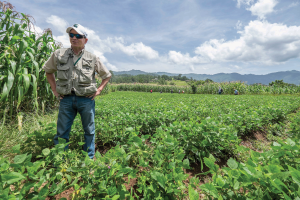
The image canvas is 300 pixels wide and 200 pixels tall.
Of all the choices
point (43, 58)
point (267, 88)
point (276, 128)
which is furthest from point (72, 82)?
point (267, 88)

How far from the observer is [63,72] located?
2.38m

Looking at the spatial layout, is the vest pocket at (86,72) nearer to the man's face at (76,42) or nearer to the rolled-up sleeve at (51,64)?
the man's face at (76,42)

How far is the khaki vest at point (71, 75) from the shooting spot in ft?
7.79

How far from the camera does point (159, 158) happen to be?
1854mm

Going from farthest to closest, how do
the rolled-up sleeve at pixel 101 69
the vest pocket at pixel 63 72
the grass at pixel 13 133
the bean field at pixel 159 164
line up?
the rolled-up sleeve at pixel 101 69 → the grass at pixel 13 133 → the vest pocket at pixel 63 72 → the bean field at pixel 159 164

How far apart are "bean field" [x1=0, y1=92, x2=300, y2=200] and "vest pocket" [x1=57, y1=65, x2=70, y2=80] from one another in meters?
1.11

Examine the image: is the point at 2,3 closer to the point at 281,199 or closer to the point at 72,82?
the point at 72,82

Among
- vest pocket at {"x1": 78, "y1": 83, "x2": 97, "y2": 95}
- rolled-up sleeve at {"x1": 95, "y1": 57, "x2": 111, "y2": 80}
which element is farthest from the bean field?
rolled-up sleeve at {"x1": 95, "y1": 57, "x2": 111, "y2": 80}

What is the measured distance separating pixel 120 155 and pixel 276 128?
5.89 m

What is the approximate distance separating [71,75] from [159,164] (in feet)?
6.85

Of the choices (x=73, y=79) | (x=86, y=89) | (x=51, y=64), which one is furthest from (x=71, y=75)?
(x=51, y=64)

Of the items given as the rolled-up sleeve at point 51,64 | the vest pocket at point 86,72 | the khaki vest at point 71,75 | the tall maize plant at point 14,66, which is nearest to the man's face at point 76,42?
the khaki vest at point 71,75

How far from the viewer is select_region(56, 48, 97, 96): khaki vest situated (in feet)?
7.79

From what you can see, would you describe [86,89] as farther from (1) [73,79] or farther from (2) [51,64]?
(2) [51,64]
